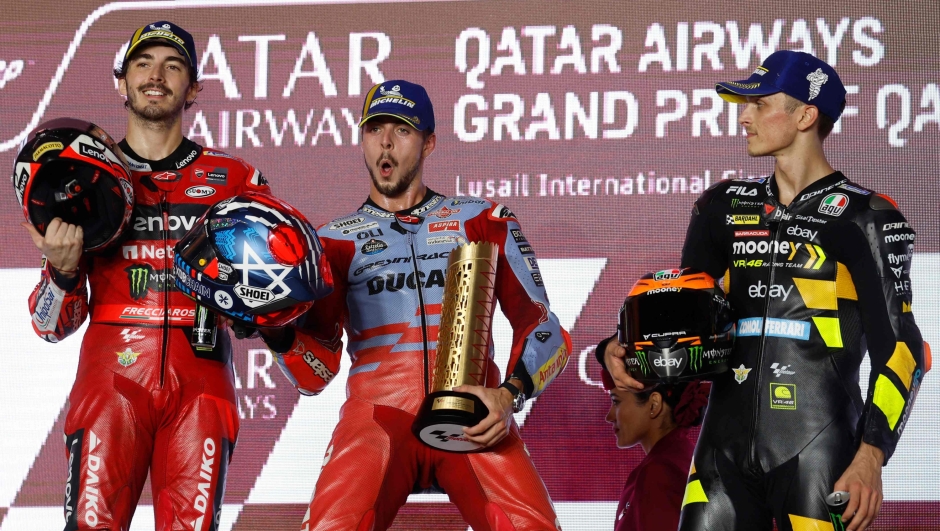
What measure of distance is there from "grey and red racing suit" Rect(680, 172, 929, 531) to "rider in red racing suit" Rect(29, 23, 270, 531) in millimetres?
1281

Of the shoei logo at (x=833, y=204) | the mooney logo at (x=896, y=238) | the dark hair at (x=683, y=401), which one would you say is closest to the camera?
the mooney logo at (x=896, y=238)

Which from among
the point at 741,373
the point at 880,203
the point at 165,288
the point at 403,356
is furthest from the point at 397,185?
the point at 880,203

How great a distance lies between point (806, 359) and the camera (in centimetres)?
260

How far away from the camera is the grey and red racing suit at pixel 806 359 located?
8.14ft

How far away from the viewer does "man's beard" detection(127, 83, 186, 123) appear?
9.80 ft

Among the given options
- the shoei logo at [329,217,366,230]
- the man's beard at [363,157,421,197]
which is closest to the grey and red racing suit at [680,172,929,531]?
the man's beard at [363,157,421,197]

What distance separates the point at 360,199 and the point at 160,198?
65.0 inches

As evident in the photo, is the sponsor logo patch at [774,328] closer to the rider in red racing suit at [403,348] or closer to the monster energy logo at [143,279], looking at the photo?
the rider in red racing suit at [403,348]

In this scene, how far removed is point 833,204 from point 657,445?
111 centimetres

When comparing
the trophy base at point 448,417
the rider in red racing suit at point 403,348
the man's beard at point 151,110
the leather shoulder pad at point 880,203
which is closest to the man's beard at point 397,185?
the rider in red racing suit at point 403,348

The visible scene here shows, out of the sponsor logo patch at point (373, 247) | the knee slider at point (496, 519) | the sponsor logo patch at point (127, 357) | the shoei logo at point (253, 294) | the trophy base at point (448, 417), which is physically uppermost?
the sponsor logo patch at point (373, 247)

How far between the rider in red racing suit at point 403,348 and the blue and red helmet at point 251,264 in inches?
11.2

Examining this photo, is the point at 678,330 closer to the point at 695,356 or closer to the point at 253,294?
the point at 695,356

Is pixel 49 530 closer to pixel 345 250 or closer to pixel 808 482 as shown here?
pixel 345 250
